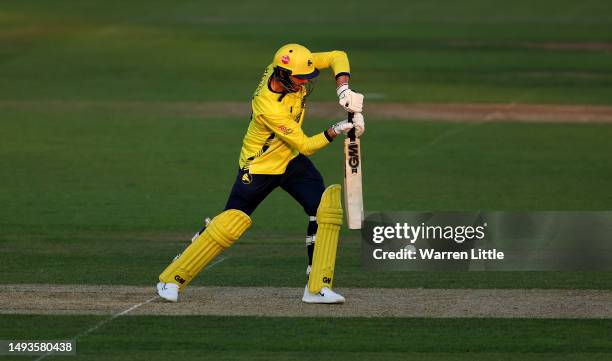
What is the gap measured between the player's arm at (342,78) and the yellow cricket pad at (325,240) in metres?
0.71

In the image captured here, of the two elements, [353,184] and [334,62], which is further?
[334,62]

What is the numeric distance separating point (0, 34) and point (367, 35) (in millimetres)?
10567

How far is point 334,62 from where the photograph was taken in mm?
12188

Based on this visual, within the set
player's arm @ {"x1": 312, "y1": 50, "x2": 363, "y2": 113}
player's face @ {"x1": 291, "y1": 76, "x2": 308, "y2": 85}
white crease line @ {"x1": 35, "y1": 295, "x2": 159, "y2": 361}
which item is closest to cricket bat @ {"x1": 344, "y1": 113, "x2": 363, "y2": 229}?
player's arm @ {"x1": 312, "y1": 50, "x2": 363, "y2": 113}

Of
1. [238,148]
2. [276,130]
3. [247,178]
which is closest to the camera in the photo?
[276,130]

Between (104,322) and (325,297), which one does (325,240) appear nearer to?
(325,297)

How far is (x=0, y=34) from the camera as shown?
136 ft

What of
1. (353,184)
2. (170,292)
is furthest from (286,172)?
(170,292)

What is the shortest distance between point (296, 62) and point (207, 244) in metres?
1.63

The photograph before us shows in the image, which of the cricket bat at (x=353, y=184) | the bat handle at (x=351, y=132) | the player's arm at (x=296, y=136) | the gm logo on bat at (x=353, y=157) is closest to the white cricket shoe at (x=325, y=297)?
the cricket bat at (x=353, y=184)

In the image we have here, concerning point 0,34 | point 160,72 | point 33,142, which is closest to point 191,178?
point 33,142

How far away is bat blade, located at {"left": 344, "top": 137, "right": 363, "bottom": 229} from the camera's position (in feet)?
38.8

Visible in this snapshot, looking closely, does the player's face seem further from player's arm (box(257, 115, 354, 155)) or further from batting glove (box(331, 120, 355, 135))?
batting glove (box(331, 120, 355, 135))

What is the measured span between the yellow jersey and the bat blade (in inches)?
12.2
